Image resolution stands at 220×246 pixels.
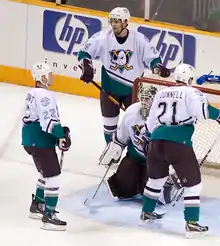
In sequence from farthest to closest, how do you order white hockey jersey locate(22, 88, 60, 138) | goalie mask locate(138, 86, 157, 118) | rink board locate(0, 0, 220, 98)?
rink board locate(0, 0, 220, 98)
goalie mask locate(138, 86, 157, 118)
white hockey jersey locate(22, 88, 60, 138)

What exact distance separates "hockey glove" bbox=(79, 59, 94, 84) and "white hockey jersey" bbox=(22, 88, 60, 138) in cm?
99

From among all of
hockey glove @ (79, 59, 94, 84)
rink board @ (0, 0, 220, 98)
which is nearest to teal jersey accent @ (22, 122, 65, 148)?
hockey glove @ (79, 59, 94, 84)

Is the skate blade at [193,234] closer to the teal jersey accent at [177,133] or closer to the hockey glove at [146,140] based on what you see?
the teal jersey accent at [177,133]

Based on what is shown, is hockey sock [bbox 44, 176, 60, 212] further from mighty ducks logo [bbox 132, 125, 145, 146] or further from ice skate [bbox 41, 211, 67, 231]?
mighty ducks logo [bbox 132, 125, 145, 146]

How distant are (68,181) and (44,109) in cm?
117

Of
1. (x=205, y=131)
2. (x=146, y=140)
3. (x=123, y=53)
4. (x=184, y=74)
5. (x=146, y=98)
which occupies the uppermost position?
(x=184, y=74)

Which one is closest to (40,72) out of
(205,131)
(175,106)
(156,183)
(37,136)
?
(37,136)

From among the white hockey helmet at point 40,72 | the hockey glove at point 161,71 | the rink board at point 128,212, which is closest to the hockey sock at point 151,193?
the rink board at point 128,212

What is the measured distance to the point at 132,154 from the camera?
20.4ft

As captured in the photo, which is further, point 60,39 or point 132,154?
point 60,39

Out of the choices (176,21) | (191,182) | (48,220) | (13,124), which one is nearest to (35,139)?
(48,220)

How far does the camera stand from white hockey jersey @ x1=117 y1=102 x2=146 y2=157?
6090mm

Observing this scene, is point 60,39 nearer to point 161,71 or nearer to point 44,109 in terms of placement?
point 161,71

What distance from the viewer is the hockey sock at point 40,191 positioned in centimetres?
585
